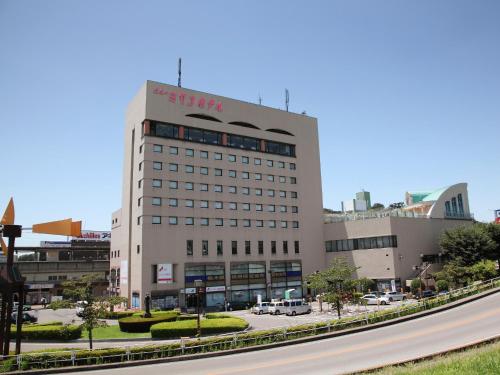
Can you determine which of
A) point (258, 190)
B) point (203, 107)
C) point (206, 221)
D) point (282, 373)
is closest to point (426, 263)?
point (258, 190)

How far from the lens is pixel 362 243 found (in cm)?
7019

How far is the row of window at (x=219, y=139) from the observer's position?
63.0m

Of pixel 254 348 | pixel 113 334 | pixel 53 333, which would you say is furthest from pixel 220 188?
pixel 254 348

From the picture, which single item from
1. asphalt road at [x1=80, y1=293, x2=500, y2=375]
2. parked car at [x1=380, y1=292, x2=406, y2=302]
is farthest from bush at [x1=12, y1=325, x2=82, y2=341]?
parked car at [x1=380, y1=292, x2=406, y2=302]

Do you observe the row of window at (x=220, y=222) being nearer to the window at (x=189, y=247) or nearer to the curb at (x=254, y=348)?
the window at (x=189, y=247)

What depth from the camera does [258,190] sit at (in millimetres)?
70500

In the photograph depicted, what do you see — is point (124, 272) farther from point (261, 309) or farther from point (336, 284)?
point (336, 284)

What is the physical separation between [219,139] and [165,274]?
23404 mm

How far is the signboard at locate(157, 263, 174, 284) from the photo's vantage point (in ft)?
190

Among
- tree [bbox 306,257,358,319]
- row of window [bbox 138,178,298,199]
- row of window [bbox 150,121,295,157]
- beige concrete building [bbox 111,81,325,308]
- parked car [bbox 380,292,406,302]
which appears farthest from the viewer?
row of window [bbox 150,121,295,157]

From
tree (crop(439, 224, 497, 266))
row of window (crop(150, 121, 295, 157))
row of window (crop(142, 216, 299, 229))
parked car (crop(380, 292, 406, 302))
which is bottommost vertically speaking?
parked car (crop(380, 292, 406, 302))

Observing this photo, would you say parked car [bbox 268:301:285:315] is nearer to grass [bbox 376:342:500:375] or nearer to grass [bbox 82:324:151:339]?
grass [bbox 82:324:151:339]

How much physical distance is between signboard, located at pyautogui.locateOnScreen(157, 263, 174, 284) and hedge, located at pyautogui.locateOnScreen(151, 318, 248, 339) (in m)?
24.4

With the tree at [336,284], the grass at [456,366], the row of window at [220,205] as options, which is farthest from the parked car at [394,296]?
the grass at [456,366]
